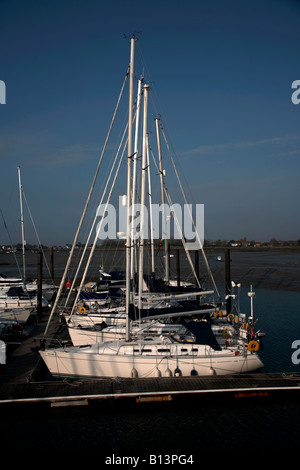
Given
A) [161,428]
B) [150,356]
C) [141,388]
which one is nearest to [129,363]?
[150,356]

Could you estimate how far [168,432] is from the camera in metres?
14.5

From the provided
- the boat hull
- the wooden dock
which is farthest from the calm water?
the boat hull

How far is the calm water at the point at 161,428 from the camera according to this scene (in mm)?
13516

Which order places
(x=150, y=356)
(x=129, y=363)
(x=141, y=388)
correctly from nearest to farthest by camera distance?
(x=141, y=388) < (x=129, y=363) < (x=150, y=356)

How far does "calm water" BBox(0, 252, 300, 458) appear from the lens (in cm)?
1352

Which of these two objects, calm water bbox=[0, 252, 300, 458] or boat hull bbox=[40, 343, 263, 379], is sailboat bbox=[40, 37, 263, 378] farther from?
calm water bbox=[0, 252, 300, 458]

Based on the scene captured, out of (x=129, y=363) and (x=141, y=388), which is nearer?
(x=141, y=388)

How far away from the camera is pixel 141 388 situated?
16656 mm

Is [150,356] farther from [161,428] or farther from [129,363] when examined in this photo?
[161,428]

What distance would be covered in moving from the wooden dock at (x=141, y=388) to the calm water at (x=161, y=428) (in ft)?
1.29

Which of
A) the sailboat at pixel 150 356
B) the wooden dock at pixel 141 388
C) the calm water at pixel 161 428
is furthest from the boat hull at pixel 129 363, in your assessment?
the calm water at pixel 161 428

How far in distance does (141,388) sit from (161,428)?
219 cm
